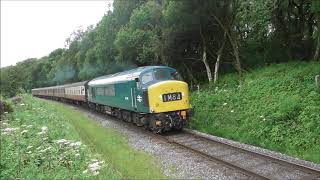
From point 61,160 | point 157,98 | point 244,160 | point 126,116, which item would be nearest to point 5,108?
point 126,116

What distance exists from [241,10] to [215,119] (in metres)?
12.7

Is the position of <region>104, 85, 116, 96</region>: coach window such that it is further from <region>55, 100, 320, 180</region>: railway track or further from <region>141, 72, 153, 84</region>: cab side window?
<region>55, 100, 320, 180</region>: railway track

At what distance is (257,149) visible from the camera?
546 inches

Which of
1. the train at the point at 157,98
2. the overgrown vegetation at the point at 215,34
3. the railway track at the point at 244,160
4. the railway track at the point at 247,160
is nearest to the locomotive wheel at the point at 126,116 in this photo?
the train at the point at 157,98

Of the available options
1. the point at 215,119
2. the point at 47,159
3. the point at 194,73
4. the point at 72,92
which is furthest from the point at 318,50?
the point at 72,92

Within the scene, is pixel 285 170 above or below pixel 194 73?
below

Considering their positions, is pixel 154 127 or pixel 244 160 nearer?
pixel 244 160

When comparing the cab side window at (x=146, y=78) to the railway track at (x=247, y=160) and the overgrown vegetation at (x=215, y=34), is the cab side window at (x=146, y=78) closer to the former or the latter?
the railway track at (x=247, y=160)

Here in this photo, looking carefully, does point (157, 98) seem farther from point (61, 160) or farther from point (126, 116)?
point (61, 160)

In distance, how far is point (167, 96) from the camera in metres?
18.0

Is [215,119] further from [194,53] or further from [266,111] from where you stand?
[194,53]

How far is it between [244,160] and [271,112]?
193 inches

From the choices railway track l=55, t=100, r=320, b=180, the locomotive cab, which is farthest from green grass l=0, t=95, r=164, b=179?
the locomotive cab

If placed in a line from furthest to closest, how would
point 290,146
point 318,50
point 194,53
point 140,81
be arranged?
point 194,53 → point 318,50 → point 140,81 → point 290,146
